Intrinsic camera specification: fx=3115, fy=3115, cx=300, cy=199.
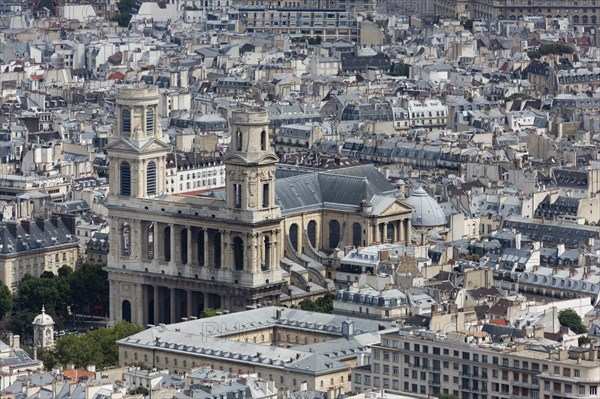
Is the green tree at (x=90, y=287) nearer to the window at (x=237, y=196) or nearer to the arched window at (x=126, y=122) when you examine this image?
the arched window at (x=126, y=122)

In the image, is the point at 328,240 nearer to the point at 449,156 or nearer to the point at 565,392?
the point at 449,156

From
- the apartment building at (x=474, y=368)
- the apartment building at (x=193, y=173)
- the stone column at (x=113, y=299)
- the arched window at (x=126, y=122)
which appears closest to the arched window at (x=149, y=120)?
the arched window at (x=126, y=122)

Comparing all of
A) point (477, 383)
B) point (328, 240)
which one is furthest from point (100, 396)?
point (328, 240)

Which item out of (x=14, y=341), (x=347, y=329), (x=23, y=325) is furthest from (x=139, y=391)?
(x=23, y=325)

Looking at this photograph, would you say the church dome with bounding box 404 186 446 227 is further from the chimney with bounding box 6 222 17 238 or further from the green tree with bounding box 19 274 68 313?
the chimney with bounding box 6 222 17 238

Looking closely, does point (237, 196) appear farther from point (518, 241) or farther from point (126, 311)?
point (518, 241)

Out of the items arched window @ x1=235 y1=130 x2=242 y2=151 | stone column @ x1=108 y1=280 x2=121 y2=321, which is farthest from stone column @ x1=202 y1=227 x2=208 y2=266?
stone column @ x1=108 y1=280 x2=121 y2=321
